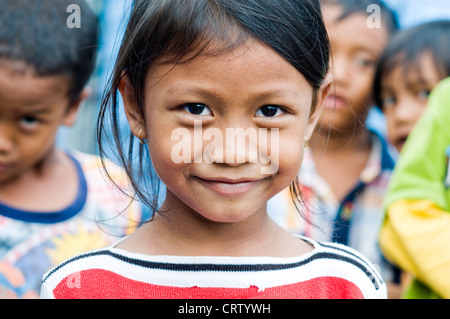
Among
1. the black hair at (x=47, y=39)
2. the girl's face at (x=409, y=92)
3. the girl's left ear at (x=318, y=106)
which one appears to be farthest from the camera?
the girl's face at (x=409, y=92)

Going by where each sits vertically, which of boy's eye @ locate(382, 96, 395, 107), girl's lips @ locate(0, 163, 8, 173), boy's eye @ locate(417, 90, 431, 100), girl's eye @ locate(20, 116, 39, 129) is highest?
boy's eye @ locate(382, 96, 395, 107)

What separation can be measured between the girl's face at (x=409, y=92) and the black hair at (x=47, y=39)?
50.2 inches

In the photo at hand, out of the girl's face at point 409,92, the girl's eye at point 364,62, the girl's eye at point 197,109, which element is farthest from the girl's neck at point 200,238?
the girl's eye at point 364,62

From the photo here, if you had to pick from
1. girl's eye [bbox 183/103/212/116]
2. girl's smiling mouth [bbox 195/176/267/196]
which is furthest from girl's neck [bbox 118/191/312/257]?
girl's eye [bbox 183/103/212/116]

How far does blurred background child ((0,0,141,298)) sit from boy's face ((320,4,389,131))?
1.03 meters

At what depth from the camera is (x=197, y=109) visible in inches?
48.1

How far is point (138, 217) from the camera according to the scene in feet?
7.63

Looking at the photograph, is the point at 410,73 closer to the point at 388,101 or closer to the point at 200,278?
the point at 388,101

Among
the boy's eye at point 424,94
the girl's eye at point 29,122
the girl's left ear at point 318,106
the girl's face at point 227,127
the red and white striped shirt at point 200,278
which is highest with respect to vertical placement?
the boy's eye at point 424,94

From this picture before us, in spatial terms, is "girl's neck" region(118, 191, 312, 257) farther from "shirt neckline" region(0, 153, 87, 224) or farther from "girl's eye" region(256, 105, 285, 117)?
"shirt neckline" region(0, 153, 87, 224)

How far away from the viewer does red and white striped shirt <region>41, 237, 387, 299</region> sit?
4.29 ft

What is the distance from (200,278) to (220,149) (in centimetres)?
30

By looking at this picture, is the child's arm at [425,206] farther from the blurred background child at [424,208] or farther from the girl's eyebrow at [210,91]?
the girl's eyebrow at [210,91]

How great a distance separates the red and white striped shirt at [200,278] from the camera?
1.31 meters
